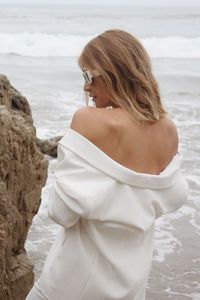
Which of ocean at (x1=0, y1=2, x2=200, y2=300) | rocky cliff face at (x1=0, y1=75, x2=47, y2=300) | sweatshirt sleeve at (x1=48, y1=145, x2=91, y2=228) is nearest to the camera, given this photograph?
sweatshirt sleeve at (x1=48, y1=145, x2=91, y2=228)

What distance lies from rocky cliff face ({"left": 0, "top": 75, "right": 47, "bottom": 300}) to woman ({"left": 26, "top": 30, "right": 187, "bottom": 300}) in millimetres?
1080

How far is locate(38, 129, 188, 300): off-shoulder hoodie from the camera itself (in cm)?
196

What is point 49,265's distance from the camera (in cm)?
213

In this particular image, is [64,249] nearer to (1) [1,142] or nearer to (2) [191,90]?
(1) [1,142]

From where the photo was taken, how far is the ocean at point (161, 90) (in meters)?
4.96

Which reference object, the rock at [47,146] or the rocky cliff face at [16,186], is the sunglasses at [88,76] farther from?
the rock at [47,146]

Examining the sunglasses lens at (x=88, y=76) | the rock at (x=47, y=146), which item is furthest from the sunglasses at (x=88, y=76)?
the rock at (x=47, y=146)

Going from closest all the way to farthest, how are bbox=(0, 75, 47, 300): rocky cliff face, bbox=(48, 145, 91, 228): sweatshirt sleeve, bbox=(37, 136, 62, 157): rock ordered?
bbox=(48, 145, 91, 228): sweatshirt sleeve → bbox=(0, 75, 47, 300): rocky cliff face → bbox=(37, 136, 62, 157): rock

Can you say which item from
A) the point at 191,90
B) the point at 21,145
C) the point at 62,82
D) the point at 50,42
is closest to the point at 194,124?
the point at 191,90

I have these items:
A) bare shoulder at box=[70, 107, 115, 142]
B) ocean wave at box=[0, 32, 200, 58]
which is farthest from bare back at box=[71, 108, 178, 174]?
ocean wave at box=[0, 32, 200, 58]

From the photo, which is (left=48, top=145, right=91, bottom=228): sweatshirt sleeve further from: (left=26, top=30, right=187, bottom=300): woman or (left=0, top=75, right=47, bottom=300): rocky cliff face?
(left=0, top=75, right=47, bottom=300): rocky cliff face

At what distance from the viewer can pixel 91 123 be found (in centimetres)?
198

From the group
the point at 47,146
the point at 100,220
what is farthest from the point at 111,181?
the point at 47,146

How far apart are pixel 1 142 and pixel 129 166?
126 cm
